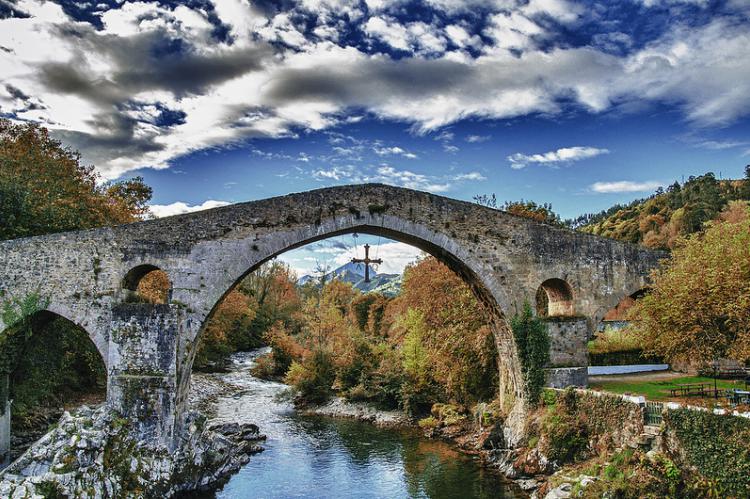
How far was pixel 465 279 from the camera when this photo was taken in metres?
17.6

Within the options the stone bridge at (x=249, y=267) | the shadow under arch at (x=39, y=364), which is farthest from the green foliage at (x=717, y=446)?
the shadow under arch at (x=39, y=364)

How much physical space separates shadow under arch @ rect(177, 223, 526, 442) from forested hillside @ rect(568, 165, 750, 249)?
2061 cm

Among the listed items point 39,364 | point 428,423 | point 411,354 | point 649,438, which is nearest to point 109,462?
point 39,364

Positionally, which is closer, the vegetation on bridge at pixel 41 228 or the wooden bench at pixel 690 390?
the wooden bench at pixel 690 390

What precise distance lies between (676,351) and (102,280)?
14140 millimetres

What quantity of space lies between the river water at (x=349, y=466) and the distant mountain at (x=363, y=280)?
59.3 ft

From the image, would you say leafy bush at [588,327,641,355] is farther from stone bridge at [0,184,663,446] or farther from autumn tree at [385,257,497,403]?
stone bridge at [0,184,663,446]

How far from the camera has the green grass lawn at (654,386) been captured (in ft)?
47.7

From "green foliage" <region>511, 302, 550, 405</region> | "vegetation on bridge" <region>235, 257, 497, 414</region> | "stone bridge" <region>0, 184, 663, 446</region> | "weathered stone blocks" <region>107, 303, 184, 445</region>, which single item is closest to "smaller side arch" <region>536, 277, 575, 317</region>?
"stone bridge" <region>0, 184, 663, 446</region>

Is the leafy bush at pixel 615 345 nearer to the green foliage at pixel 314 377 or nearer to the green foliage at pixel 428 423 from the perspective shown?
the green foliage at pixel 428 423

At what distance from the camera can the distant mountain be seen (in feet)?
159

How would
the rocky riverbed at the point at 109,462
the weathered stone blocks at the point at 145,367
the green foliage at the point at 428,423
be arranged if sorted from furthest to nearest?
the green foliage at the point at 428,423 → the weathered stone blocks at the point at 145,367 → the rocky riverbed at the point at 109,462

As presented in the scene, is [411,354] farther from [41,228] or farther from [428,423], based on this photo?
[41,228]

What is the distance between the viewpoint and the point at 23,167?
18.4m
